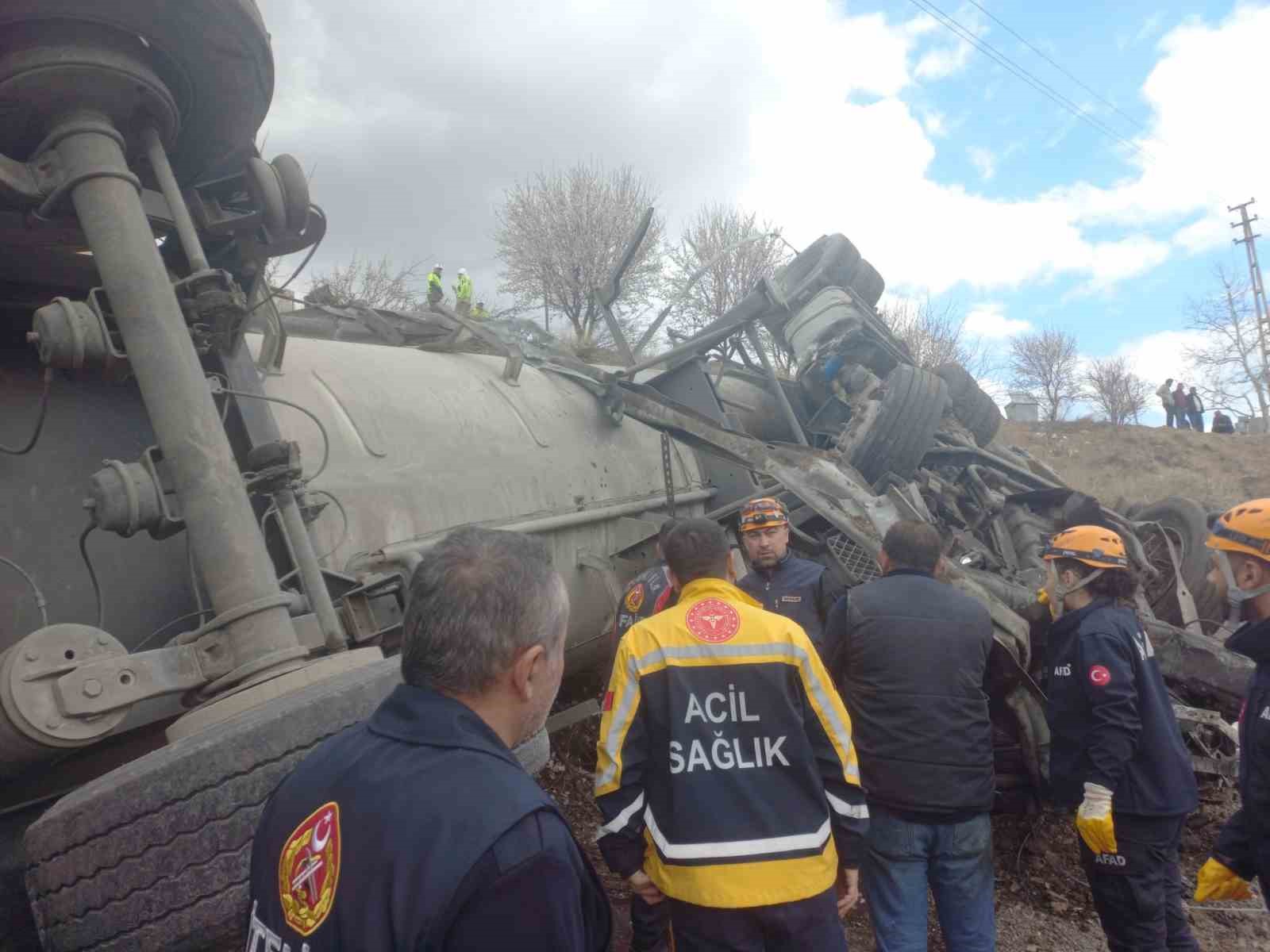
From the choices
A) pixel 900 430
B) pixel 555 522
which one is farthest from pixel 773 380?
pixel 555 522

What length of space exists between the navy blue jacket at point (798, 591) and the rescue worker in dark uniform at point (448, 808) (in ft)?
8.00

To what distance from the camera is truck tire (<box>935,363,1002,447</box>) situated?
6977 millimetres

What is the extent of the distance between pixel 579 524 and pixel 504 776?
3.17 m

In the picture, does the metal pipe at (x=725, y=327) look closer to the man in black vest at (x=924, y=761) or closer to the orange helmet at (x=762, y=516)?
the orange helmet at (x=762, y=516)

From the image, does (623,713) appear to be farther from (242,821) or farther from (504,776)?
(504,776)

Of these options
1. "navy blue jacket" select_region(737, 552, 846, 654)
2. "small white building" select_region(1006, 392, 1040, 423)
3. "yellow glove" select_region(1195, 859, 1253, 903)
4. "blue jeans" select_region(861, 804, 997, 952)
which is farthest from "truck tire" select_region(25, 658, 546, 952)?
"small white building" select_region(1006, 392, 1040, 423)

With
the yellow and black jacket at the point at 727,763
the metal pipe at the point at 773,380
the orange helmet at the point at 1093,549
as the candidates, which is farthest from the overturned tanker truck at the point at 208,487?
the metal pipe at the point at 773,380

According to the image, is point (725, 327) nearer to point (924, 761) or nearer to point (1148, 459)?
point (924, 761)

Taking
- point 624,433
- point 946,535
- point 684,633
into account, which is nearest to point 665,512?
point 624,433

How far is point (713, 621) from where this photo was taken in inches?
93.0

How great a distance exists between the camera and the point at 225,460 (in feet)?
7.31

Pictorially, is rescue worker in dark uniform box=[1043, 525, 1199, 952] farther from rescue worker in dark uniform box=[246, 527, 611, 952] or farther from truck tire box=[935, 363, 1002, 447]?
truck tire box=[935, 363, 1002, 447]

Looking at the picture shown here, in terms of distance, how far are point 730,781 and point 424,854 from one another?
54.6 inches

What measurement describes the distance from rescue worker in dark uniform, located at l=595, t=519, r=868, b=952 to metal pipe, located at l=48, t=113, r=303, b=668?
3.01 feet
